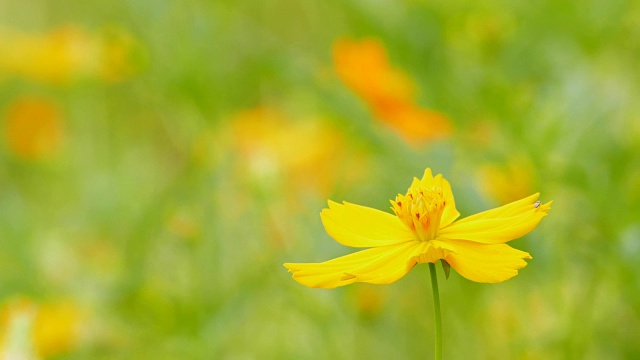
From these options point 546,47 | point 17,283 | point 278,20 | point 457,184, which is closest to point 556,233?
point 457,184

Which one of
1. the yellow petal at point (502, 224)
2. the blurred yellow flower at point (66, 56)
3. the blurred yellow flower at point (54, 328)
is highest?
the blurred yellow flower at point (66, 56)

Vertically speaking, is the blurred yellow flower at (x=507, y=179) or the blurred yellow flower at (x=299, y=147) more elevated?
the blurred yellow flower at (x=299, y=147)

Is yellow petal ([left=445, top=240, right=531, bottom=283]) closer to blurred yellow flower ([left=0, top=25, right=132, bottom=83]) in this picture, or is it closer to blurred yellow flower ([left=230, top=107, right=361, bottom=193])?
blurred yellow flower ([left=230, top=107, right=361, bottom=193])

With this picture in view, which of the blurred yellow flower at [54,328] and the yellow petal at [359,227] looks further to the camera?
the blurred yellow flower at [54,328]

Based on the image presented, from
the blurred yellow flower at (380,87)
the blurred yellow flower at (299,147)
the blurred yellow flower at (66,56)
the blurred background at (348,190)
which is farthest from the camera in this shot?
the blurred yellow flower at (66,56)

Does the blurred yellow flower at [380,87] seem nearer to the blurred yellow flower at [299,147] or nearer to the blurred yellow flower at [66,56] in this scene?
the blurred yellow flower at [299,147]

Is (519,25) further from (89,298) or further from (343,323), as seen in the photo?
(89,298)

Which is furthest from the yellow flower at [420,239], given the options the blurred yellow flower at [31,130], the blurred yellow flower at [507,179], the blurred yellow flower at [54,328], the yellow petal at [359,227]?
the blurred yellow flower at [31,130]
